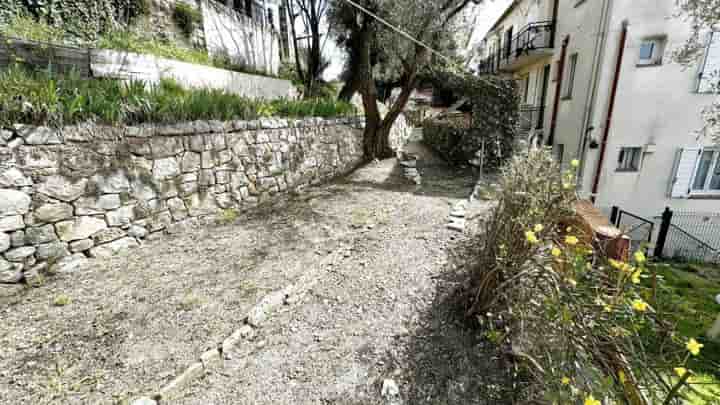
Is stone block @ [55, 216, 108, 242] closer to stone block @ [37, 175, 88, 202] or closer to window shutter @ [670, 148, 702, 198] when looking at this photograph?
stone block @ [37, 175, 88, 202]

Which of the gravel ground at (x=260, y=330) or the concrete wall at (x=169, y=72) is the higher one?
the concrete wall at (x=169, y=72)

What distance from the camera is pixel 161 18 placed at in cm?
606

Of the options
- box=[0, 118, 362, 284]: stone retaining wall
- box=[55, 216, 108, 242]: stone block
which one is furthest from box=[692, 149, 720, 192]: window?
box=[55, 216, 108, 242]: stone block

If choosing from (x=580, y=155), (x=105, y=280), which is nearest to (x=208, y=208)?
(x=105, y=280)

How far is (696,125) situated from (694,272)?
3331 millimetres

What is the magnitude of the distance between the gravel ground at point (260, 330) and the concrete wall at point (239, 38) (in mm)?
5611

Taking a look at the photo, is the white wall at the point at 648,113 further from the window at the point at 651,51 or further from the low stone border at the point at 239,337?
the low stone border at the point at 239,337

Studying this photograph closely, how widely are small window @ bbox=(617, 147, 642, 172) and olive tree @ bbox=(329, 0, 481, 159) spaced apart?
517 centimetres

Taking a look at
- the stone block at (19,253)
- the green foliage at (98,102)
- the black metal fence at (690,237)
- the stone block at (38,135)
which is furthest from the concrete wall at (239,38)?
the black metal fence at (690,237)

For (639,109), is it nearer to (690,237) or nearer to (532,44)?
(690,237)

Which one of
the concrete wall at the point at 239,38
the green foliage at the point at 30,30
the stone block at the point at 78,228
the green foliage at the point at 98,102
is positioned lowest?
the stone block at the point at 78,228

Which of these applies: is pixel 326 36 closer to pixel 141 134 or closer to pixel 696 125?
pixel 141 134

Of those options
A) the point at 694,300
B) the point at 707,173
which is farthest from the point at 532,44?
the point at 694,300

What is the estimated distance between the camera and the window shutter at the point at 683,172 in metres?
6.89
